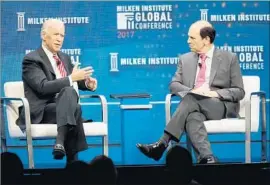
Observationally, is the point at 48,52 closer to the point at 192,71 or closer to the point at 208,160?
the point at 192,71

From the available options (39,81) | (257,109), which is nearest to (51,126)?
(39,81)

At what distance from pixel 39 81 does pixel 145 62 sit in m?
1.50

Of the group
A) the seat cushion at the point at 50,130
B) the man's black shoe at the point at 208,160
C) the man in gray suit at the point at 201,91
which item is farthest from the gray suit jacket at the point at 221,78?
the seat cushion at the point at 50,130

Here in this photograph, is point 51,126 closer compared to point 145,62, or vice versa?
point 51,126

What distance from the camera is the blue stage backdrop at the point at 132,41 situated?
7359 millimetres

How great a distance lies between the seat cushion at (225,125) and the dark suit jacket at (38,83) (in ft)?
3.89

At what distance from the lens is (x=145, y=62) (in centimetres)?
744

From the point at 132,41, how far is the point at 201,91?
131cm

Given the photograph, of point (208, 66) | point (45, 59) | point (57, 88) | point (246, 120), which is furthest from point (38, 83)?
point (246, 120)

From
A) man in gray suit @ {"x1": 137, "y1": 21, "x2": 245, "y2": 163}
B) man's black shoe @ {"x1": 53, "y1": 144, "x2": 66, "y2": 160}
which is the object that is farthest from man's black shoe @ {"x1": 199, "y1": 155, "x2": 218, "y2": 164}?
man's black shoe @ {"x1": 53, "y1": 144, "x2": 66, "y2": 160}

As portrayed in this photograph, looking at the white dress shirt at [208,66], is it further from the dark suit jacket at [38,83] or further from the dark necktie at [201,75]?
the dark suit jacket at [38,83]

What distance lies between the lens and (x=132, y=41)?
744 centimetres

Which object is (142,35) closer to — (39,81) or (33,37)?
(33,37)

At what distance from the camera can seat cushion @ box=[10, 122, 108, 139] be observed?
6242mm
